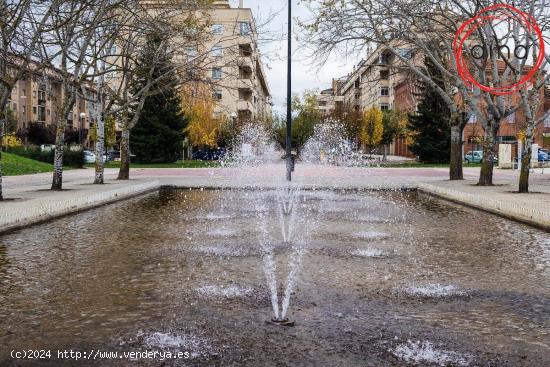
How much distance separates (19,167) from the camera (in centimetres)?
3688

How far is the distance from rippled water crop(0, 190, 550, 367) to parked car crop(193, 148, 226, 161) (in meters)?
61.0

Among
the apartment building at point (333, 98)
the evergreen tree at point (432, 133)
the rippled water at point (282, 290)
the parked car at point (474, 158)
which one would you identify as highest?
the apartment building at point (333, 98)

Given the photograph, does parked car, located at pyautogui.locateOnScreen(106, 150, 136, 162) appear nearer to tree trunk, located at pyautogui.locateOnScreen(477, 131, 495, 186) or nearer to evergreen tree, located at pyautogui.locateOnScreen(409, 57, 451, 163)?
evergreen tree, located at pyautogui.locateOnScreen(409, 57, 451, 163)

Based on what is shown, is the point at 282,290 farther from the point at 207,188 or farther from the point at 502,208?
the point at 207,188

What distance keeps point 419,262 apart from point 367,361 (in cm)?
441

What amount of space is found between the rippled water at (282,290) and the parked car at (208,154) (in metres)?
61.0

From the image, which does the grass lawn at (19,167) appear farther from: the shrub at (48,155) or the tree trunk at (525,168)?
the tree trunk at (525,168)

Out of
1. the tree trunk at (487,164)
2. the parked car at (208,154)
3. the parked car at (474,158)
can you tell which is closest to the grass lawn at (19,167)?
the tree trunk at (487,164)

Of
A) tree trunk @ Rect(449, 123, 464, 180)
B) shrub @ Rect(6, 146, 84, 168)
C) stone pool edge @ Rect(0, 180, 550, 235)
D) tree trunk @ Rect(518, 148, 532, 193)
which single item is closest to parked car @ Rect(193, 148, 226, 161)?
shrub @ Rect(6, 146, 84, 168)

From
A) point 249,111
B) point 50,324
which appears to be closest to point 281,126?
point 249,111

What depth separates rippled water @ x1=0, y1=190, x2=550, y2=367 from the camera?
→ 4.82 meters

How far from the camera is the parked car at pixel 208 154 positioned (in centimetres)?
7400

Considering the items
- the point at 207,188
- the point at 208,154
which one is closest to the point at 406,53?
the point at 207,188

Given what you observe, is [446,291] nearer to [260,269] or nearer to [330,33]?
[260,269]
